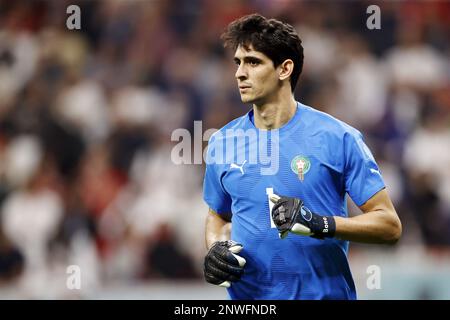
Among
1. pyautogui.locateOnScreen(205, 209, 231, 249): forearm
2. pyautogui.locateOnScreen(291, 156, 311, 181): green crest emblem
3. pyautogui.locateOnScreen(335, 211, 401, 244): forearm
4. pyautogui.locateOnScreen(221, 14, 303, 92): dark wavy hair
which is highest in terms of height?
pyautogui.locateOnScreen(221, 14, 303, 92): dark wavy hair

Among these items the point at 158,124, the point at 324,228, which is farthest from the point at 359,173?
the point at 158,124

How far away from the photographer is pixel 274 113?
16.7 ft

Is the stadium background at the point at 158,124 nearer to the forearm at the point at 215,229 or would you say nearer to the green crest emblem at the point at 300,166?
the forearm at the point at 215,229

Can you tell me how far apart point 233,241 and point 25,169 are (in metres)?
5.10

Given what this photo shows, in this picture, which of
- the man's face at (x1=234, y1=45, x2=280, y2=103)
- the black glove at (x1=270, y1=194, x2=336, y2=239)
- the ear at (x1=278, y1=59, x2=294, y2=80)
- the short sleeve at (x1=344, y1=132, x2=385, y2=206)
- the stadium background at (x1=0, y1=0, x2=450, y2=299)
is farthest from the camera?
A: the stadium background at (x1=0, y1=0, x2=450, y2=299)

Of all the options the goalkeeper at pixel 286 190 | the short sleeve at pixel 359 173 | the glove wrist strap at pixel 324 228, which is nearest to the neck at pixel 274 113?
the goalkeeper at pixel 286 190

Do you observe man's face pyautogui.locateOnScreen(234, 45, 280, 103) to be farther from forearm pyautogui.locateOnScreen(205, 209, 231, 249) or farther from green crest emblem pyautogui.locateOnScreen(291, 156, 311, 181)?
forearm pyautogui.locateOnScreen(205, 209, 231, 249)

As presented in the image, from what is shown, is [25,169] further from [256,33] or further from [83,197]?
[256,33]

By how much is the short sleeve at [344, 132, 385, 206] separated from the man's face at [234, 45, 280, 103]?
573 mm

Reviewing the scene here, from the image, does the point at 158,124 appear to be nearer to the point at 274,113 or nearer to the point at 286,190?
the point at 274,113

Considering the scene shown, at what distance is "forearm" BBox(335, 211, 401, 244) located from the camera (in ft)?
15.1

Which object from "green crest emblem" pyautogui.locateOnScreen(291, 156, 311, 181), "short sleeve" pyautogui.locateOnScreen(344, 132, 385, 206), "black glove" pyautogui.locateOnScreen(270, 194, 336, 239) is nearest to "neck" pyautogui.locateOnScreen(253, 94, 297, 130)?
"green crest emblem" pyautogui.locateOnScreen(291, 156, 311, 181)

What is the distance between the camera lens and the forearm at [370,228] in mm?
4590
